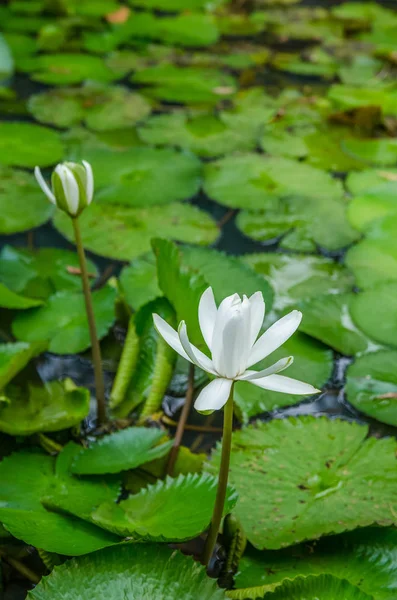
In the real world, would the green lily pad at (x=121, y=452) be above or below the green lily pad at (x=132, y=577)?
below

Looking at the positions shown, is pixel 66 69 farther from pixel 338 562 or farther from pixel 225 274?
pixel 338 562

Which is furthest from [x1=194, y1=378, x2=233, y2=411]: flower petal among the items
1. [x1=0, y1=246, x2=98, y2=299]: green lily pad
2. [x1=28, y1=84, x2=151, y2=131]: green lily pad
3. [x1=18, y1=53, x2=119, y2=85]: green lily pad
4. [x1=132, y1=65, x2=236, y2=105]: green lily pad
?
[x1=18, y1=53, x2=119, y2=85]: green lily pad

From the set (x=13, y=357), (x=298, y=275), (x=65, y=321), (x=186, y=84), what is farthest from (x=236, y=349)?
(x=186, y=84)

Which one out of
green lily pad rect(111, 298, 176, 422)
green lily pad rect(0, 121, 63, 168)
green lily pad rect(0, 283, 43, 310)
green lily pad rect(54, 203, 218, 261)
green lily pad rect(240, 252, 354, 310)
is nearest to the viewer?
green lily pad rect(111, 298, 176, 422)

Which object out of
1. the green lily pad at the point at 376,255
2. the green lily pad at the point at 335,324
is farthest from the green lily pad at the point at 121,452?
the green lily pad at the point at 376,255

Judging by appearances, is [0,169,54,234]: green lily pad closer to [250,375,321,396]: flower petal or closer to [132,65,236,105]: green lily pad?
[132,65,236,105]: green lily pad

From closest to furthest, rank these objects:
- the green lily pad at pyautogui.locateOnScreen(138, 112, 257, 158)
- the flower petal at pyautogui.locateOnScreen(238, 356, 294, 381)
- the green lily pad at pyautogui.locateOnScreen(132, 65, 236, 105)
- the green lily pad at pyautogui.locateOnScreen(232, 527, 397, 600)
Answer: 1. the flower petal at pyautogui.locateOnScreen(238, 356, 294, 381)
2. the green lily pad at pyautogui.locateOnScreen(232, 527, 397, 600)
3. the green lily pad at pyautogui.locateOnScreen(138, 112, 257, 158)
4. the green lily pad at pyautogui.locateOnScreen(132, 65, 236, 105)

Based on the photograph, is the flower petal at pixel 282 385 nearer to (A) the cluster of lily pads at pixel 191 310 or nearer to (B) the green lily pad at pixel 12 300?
(A) the cluster of lily pads at pixel 191 310

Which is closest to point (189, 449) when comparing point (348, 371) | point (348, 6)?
point (348, 371)
